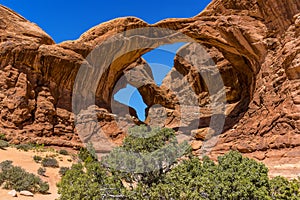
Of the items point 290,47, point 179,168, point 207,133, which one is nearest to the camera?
point 179,168

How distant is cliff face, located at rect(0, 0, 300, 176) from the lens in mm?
15078

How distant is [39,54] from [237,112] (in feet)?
61.1

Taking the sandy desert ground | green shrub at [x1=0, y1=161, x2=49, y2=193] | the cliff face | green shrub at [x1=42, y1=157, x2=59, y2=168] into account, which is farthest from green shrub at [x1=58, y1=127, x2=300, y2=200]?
green shrub at [x1=42, y1=157, x2=59, y2=168]

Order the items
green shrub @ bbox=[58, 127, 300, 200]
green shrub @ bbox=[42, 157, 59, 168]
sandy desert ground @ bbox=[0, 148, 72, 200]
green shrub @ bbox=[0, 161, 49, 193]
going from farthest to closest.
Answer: green shrub @ bbox=[42, 157, 59, 168] → green shrub @ bbox=[0, 161, 49, 193] → sandy desert ground @ bbox=[0, 148, 72, 200] → green shrub @ bbox=[58, 127, 300, 200]

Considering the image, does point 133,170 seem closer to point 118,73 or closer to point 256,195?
point 256,195

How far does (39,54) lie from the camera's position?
21719 millimetres

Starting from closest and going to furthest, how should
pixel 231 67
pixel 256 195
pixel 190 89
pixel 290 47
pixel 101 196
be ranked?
pixel 256 195 → pixel 101 196 → pixel 290 47 → pixel 231 67 → pixel 190 89

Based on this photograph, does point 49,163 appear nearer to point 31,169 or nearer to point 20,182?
point 31,169

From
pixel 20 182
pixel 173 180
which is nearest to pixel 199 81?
Result: pixel 20 182

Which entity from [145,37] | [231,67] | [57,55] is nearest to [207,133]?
[231,67]

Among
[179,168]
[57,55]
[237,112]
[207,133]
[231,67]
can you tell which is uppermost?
[57,55]

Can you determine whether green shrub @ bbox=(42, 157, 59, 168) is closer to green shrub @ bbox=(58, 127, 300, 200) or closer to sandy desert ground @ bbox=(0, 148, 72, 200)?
sandy desert ground @ bbox=(0, 148, 72, 200)

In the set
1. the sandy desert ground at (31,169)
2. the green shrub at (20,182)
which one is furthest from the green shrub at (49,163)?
the green shrub at (20,182)

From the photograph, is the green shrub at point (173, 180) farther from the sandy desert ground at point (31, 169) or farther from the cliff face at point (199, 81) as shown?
the cliff face at point (199, 81)
